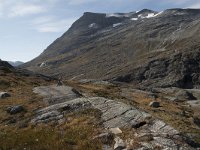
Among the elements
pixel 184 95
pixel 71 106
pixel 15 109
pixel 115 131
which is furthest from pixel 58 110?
pixel 184 95

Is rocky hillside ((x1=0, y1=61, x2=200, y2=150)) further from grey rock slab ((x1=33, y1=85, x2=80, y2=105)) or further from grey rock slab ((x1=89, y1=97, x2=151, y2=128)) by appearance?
grey rock slab ((x1=33, y1=85, x2=80, y2=105))

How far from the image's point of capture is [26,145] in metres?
28.0

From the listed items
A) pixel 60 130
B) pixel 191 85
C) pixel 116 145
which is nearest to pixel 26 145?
pixel 60 130

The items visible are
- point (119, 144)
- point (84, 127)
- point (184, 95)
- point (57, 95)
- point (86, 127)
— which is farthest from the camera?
point (184, 95)

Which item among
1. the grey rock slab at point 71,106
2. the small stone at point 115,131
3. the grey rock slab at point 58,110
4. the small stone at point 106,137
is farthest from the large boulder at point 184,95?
the small stone at point 106,137

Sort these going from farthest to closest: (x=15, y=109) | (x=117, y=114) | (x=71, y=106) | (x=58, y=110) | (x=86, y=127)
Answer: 1. (x=15, y=109)
2. (x=71, y=106)
3. (x=58, y=110)
4. (x=117, y=114)
5. (x=86, y=127)

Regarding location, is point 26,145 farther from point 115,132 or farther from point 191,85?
point 191,85

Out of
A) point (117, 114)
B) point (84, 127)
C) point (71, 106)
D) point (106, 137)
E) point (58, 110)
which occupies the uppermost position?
point (71, 106)

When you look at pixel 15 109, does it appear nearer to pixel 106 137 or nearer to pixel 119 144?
pixel 106 137

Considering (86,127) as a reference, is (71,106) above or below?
above

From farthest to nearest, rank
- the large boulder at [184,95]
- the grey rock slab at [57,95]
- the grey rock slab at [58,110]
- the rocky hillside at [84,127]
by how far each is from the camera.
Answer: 1. the large boulder at [184,95]
2. the grey rock slab at [57,95]
3. the grey rock slab at [58,110]
4. the rocky hillside at [84,127]

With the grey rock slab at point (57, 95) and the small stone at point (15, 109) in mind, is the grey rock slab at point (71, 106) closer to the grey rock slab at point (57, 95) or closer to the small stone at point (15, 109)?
the small stone at point (15, 109)

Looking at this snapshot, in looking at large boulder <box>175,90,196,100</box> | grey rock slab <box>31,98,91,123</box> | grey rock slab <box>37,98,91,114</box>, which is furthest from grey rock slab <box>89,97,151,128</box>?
large boulder <box>175,90,196,100</box>

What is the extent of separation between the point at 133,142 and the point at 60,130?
290 inches
